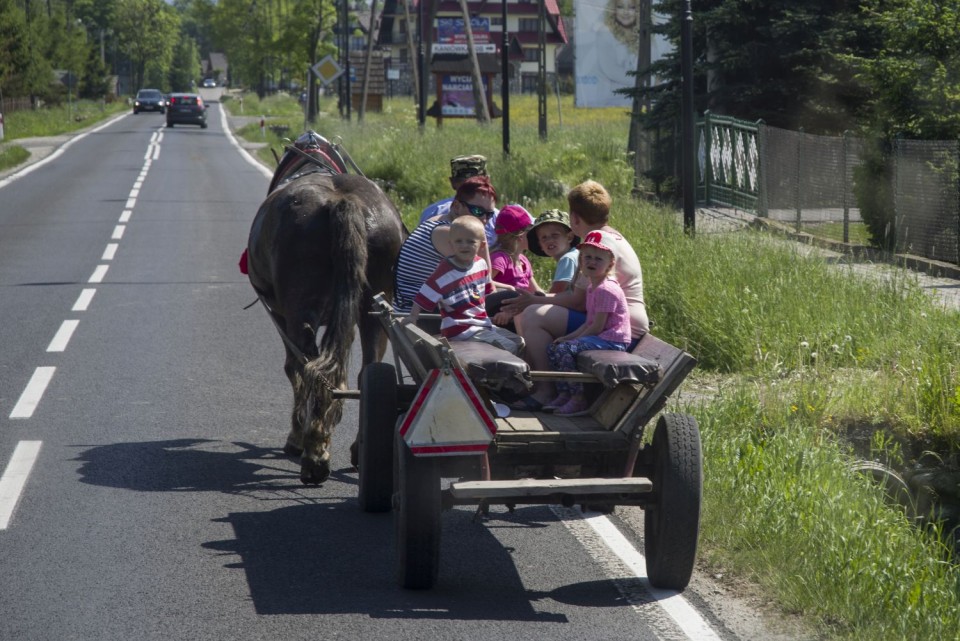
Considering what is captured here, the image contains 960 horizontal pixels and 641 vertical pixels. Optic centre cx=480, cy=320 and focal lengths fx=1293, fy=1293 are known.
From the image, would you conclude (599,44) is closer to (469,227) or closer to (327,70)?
(327,70)

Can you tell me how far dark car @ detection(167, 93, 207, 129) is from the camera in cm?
6719

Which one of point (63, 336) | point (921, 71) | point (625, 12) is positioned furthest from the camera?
point (625, 12)

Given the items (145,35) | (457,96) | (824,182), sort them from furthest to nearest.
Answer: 1. (145,35)
2. (457,96)
3. (824,182)

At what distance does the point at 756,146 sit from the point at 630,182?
2.96 m

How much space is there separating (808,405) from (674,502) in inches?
119

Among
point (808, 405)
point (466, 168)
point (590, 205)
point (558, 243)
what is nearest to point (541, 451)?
point (590, 205)

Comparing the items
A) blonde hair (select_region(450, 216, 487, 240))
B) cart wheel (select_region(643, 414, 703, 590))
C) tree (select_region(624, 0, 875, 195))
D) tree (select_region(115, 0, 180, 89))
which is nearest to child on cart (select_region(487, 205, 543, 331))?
blonde hair (select_region(450, 216, 487, 240))

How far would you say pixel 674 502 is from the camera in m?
5.10

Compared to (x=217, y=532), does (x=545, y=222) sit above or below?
above

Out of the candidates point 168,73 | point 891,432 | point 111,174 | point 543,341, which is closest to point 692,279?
point 891,432

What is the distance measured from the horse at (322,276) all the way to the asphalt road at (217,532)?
0.46m

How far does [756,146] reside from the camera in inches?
803

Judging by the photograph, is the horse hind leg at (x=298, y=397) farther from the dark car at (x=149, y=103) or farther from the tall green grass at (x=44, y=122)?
the dark car at (x=149, y=103)

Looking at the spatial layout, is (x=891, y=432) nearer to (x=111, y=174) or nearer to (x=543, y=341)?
(x=543, y=341)
